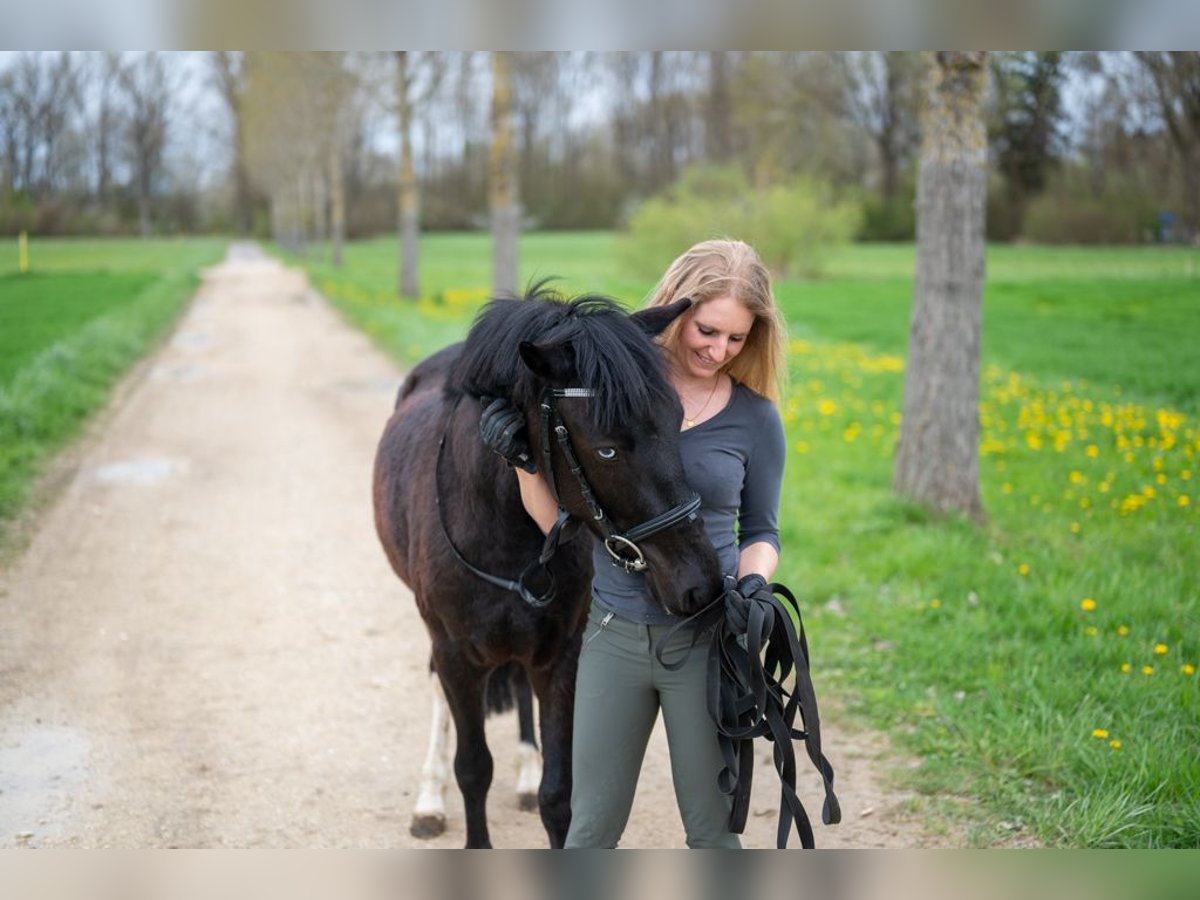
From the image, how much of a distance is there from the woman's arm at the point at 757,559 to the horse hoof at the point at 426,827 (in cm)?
192

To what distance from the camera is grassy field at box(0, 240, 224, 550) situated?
9617mm

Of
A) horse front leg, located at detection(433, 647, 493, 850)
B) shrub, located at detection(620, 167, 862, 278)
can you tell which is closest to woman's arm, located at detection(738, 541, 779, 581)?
horse front leg, located at detection(433, 647, 493, 850)

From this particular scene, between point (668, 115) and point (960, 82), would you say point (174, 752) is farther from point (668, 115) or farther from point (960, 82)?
point (668, 115)

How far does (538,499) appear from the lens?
8.78ft

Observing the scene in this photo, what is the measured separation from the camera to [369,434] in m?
10.6

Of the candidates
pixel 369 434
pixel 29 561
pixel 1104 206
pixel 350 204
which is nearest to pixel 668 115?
pixel 350 204

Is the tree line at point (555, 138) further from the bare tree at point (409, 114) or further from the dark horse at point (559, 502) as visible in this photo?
the dark horse at point (559, 502)

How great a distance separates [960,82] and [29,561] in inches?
275

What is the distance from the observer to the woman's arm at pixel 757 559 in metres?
2.70

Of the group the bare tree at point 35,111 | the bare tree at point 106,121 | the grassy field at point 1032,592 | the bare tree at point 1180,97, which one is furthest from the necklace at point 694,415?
the bare tree at point 106,121

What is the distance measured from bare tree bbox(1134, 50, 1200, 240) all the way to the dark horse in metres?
10.7

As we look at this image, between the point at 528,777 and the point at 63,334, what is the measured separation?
14230 millimetres

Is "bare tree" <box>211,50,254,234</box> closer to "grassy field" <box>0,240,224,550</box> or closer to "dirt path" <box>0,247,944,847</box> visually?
"grassy field" <box>0,240,224,550</box>

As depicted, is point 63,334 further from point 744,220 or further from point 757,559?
point 744,220
